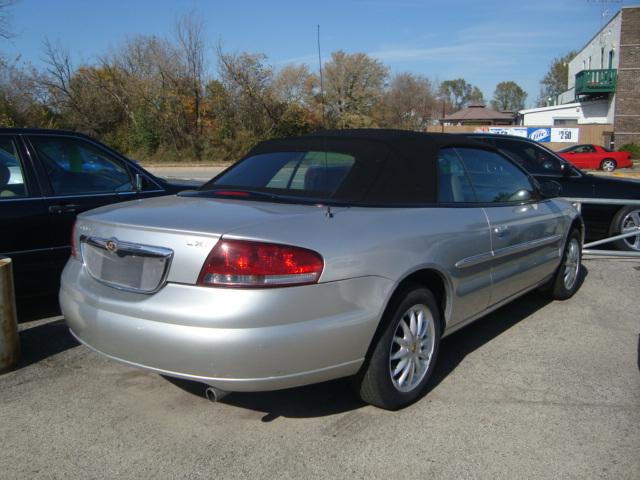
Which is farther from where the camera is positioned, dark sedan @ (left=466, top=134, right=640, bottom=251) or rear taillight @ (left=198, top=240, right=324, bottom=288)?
dark sedan @ (left=466, top=134, right=640, bottom=251)

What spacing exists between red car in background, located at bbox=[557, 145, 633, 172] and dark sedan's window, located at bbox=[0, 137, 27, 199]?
28.6 meters

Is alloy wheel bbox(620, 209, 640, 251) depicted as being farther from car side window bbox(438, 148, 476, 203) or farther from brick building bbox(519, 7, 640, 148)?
brick building bbox(519, 7, 640, 148)

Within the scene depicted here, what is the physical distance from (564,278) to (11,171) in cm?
520

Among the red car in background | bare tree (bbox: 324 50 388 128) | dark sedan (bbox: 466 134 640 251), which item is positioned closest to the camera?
dark sedan (bbox: 466 134 640 251)

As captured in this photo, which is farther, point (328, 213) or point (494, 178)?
point (494, 178)

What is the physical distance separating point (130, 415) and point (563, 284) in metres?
4.28

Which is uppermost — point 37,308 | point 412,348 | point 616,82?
point 616,82

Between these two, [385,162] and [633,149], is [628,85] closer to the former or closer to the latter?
[633,149]

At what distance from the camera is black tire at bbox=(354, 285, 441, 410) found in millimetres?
3221

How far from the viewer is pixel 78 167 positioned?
5.47m

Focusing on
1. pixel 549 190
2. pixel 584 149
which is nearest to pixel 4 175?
pixel 549 190

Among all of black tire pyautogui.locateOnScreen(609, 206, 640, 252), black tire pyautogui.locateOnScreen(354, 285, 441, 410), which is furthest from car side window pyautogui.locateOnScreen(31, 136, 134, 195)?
black tire pyautogui.locateOnScreen(609, 206, 640, 252)

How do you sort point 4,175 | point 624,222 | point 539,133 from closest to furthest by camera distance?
point 4,175 → point 624,222 → point 539,133

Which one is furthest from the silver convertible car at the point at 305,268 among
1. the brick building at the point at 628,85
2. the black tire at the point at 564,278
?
the brick building at the point at 628,85
